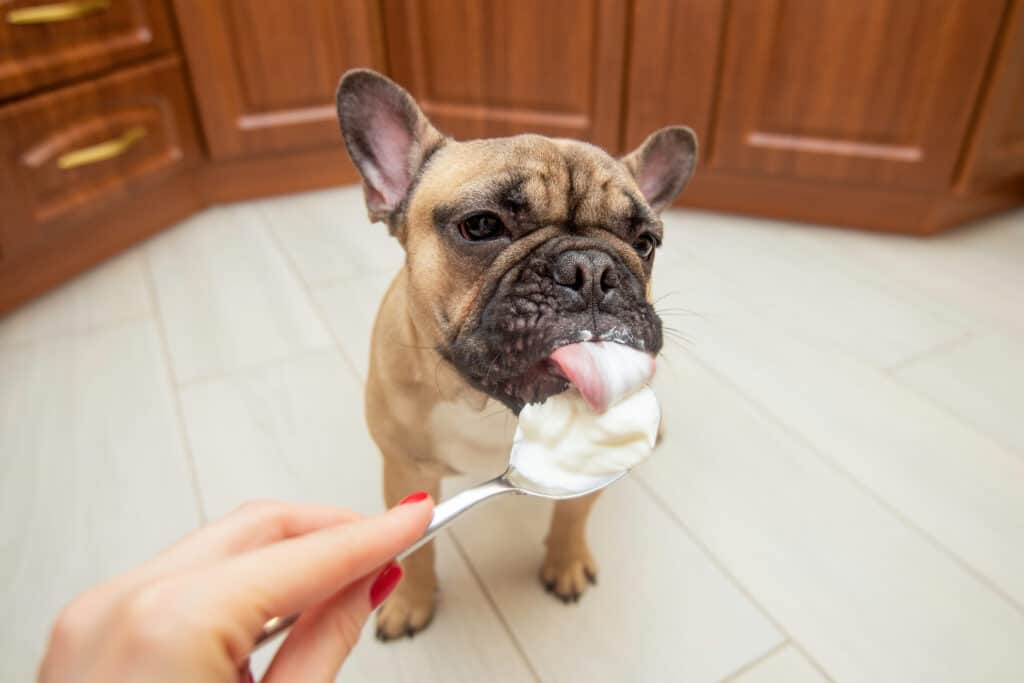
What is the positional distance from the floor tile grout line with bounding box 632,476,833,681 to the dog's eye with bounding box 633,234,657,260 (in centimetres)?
55

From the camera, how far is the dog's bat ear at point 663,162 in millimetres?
1157

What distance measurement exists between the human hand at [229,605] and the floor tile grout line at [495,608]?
1.91 feet

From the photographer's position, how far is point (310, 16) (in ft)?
7.58

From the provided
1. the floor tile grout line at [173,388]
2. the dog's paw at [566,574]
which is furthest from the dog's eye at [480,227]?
the floor tile grout line at [173,388]

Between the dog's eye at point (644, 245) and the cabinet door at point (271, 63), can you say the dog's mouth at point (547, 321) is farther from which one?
the cabinet door at point (271, 63)

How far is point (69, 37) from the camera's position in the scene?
186 cm

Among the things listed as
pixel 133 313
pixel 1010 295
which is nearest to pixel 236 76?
pixel 133 313

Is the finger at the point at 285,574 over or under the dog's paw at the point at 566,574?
→ over

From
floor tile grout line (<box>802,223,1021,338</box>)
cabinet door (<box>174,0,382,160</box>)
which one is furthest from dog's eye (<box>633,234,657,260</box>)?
cabinet door (<box>174,0,382,160</box>)

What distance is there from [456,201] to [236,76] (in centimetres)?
185

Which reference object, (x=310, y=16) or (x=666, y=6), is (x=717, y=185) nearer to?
(x=666, y=6)

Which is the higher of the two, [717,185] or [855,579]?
[717,185]

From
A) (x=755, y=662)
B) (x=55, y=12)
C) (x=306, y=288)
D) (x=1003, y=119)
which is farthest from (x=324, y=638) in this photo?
(x=1003, y=119)

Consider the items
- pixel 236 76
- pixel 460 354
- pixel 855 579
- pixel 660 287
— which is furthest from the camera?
pixel 236 76
